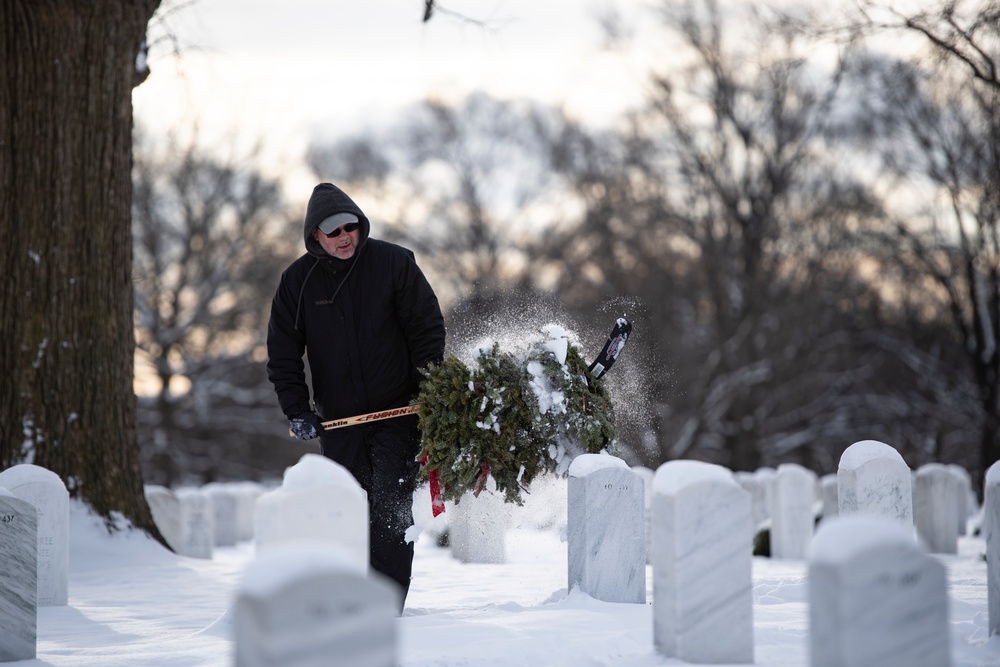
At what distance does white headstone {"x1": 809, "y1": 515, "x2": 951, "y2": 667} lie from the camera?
11.6 feet

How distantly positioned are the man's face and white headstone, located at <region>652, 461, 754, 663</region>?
2.49 meters

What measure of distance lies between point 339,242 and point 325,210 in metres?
0.19

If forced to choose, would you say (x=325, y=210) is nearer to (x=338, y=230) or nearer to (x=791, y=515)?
(x=338, y=230)

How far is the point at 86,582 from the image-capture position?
324 inches

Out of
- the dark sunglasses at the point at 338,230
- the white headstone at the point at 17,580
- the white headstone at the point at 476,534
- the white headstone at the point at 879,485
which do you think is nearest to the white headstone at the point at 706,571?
the white headstone at the point at 879,485

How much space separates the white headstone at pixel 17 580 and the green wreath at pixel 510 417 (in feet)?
6.60

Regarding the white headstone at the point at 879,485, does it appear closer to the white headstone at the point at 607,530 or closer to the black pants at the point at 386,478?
the white headstone at the point at 607,530

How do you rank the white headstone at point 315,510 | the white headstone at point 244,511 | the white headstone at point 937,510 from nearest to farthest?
the white headstone at point 315,510 < the white headstone at point 937,510 < the white headstone at point 244,511

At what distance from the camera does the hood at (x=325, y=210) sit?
20.2ft

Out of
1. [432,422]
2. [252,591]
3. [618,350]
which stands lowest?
[252,591]

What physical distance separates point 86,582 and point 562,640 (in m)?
4.63

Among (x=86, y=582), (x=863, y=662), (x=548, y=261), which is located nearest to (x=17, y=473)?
(x=86, y=582)

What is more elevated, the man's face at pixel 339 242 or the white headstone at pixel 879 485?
the man's face at pixel 339 242

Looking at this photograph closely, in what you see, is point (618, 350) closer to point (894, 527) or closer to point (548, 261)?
point (894, 527)
